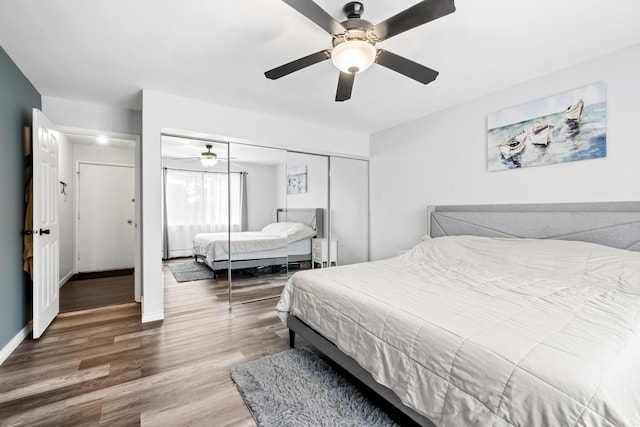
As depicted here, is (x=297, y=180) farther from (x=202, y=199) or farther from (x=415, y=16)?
(x=415, y=16)

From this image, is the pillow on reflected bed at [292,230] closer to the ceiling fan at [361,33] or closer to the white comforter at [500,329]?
the white comforter at [500,329]

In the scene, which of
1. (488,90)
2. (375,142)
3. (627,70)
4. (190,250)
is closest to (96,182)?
(190,250)

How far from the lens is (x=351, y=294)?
1849 millimetres

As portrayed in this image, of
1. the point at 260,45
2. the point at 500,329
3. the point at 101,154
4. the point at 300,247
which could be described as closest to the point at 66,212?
the point at 101,154

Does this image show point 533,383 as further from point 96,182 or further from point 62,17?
point 96,182

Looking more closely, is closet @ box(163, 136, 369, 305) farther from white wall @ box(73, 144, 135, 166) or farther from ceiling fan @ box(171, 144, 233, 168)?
white wall @ box(73, 144, 135, 166)

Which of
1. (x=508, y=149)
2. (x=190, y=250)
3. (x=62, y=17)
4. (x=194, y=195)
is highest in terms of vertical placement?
(x=62, y=17)

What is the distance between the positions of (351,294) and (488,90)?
2.74m

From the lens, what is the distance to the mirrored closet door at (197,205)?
3727 millimetres

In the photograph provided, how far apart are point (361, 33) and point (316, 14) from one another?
0.35 meters

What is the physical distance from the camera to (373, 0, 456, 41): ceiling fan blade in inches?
56.6

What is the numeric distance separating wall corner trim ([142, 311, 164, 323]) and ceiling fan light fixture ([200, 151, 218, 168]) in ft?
6.31

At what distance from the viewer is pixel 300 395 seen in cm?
182

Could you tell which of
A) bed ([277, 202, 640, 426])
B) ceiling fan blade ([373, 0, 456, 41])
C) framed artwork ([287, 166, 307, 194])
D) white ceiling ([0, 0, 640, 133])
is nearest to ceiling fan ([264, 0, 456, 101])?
ceiling fan blade ([373, 0, 456, 41])
